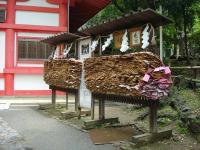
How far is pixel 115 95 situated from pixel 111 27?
1727 millimetres

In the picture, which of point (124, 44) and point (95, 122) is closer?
point (124, 44)

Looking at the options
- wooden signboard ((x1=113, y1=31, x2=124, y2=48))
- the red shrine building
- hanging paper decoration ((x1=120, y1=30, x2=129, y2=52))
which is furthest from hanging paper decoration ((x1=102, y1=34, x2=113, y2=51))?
the red shrine building

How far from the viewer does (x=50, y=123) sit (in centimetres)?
1103

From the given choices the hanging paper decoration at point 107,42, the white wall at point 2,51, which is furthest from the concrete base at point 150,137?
the white wall at point 2,51

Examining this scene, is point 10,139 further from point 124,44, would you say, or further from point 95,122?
point 124,44

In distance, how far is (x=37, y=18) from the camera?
19.3 meters

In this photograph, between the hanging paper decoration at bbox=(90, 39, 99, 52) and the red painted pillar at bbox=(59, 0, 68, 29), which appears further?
the red painted pillar at bbox=(59, 0, 68, 29)

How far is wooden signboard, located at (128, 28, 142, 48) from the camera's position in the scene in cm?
843

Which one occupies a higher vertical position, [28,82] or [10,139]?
[28,82]

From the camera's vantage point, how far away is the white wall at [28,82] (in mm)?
19000

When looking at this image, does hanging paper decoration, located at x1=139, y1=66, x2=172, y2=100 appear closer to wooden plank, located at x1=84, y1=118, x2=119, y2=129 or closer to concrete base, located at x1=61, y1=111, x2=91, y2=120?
wooden plank, located at x1=84, y1=118, x2=119, y2=129

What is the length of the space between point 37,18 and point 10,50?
2.15 metres

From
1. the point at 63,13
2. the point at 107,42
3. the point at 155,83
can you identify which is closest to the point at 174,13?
the point at 63,13

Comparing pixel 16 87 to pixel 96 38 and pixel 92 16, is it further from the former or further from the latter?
pixel 96 38
